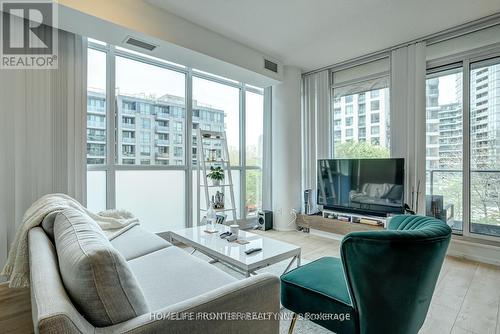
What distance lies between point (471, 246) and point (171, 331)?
3506 millimetres

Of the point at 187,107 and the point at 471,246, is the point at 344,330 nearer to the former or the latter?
the point at 471,246

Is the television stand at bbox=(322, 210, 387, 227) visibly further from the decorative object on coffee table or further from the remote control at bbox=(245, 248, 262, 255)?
the remote control at bbox=(245, 248, 262, 255)

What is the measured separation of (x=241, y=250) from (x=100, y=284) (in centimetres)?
137

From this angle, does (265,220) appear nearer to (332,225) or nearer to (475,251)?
(332,225)

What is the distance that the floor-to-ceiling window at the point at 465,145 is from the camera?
9.62ft

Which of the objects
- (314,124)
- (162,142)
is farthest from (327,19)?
(162,142)

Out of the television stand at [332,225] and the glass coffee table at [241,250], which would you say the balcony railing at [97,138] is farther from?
the television stand at [332,225]

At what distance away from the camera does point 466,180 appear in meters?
3.07

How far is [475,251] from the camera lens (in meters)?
2.89

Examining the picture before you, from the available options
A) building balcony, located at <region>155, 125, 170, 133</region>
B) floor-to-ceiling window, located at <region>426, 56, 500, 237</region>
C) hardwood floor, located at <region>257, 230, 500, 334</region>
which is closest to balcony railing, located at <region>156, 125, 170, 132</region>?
building balcony, located at <region>155, 125, 170, 133</region>

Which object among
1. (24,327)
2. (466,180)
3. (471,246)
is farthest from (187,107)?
(471,246)

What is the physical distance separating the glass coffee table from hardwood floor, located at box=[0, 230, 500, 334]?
102cm

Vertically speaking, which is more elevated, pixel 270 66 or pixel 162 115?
pixel 270 66

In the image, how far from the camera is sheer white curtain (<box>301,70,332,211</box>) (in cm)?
420
